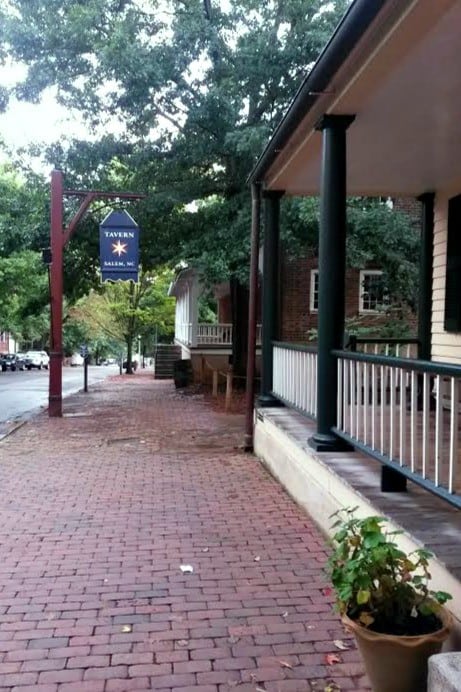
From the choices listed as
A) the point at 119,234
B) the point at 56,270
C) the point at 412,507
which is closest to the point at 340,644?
the point at 412,507

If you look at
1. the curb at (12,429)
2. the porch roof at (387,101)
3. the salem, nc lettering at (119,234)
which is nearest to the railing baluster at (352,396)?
the porch roof at (387,101)

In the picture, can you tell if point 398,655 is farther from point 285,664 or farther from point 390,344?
point 390,344

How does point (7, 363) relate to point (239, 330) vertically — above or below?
below

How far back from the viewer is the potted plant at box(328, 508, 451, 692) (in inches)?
104

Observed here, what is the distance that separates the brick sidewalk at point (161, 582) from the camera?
3.03 metres

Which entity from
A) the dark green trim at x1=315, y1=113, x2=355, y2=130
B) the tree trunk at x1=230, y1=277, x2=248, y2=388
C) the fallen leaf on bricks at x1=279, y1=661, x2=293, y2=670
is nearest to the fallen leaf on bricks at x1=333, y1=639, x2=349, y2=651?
the fallen leaf on bricks at x1=279, y1=661, x2=293, y2=670

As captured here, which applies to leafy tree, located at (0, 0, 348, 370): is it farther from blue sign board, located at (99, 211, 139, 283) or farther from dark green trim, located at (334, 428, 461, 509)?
dark green trim, located at (334, 428, 461, 509)

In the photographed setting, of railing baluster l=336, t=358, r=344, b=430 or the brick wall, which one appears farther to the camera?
the brick wall

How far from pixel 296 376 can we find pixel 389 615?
441cm

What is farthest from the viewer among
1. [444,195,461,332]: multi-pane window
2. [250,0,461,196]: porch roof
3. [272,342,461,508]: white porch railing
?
[444,195,461,332]: multi-pane window

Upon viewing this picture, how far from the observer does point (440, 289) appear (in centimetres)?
827

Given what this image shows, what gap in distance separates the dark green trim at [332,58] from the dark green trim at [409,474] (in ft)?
9.16

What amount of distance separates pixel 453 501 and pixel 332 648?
972 millimetres

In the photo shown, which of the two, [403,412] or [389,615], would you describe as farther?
[403,412]
